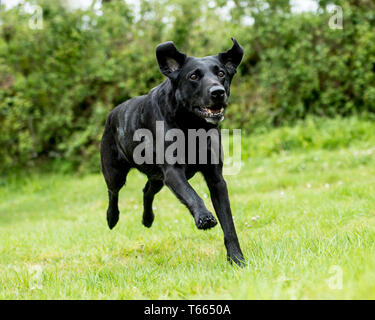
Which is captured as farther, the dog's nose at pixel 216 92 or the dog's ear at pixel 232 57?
the dog's ear at pixel 232 57

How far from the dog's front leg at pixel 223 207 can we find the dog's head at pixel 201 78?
41 cm

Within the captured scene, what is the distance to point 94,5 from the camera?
1098 cm

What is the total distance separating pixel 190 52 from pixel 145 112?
285 inches

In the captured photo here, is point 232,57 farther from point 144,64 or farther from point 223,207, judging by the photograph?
point 144,64

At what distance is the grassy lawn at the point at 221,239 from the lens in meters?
2.36

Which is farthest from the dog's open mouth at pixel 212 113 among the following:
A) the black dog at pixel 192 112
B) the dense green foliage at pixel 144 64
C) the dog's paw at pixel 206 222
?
the dense green foliage at pixel 144 64

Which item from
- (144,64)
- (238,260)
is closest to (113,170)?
(238,260)

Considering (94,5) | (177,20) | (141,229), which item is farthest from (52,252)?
(94,5)

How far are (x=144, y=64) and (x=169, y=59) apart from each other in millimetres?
7470

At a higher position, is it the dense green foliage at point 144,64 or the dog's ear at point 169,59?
the dense green foliage at point 144,64

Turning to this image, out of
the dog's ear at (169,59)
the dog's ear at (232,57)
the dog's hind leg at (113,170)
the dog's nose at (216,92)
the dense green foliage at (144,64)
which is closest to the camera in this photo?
the dog's nose at (216,92)

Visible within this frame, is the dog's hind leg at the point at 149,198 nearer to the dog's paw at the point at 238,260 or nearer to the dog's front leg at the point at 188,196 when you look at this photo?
the dog's front leg at the point at 188,196

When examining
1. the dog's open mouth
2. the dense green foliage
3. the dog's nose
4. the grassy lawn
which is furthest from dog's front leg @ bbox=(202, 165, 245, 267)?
the dense green foliage

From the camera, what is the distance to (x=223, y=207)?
10.7ft
